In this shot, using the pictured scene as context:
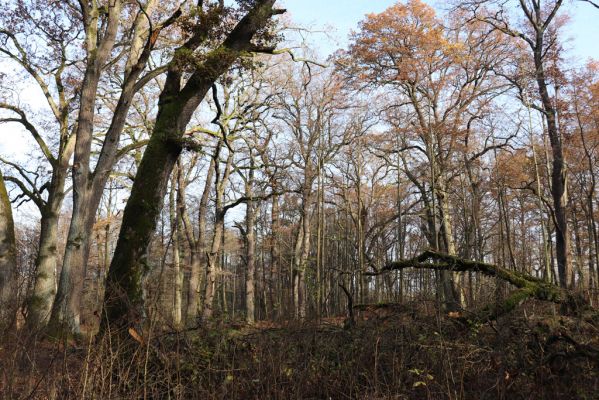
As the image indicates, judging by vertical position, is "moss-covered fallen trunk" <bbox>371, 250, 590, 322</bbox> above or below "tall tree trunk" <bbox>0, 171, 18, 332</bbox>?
below

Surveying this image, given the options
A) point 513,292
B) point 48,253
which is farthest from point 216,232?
point 513,292

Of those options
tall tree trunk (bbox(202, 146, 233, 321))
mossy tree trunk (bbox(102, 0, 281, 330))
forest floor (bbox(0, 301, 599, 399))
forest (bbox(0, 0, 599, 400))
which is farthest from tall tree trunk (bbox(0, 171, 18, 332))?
tall tree trunk (bbox(202, 146, 233, 321))

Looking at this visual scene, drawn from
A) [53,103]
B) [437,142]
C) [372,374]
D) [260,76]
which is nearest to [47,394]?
[372,374]

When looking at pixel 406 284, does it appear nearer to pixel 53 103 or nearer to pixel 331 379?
pixel 331 379

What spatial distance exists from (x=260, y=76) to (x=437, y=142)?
7872 mm

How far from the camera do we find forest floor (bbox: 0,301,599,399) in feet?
13.8

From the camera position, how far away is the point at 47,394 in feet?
11.8

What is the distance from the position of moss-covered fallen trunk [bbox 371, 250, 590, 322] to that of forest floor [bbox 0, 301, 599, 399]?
0.46 feet

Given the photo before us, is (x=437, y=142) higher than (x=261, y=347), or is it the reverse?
(x=437, y=142)

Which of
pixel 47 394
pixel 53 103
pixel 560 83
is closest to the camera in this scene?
pixel 47 394

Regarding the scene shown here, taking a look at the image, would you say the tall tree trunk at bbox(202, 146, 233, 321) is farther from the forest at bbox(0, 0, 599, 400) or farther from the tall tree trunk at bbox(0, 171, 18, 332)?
the tall tree trunk at bbox(0, 171, 18, 332)

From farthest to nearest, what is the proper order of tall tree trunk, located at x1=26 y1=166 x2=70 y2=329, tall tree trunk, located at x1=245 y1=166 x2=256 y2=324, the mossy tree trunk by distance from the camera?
tall tree trunk, located at x1=245 y1=166 x2=256 y2=324 → tall tree trunk, located at x1=26 y1=166 x2=70 y2=329 → the mossy tree trunk

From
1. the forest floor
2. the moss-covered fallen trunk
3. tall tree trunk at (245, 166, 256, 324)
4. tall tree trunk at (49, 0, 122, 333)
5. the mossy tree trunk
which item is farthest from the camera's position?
tall tree trunk at (245, 166, 256, 324)

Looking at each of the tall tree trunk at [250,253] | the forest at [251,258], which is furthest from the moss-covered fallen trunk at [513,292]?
the tall tree trunk at [250,253]
